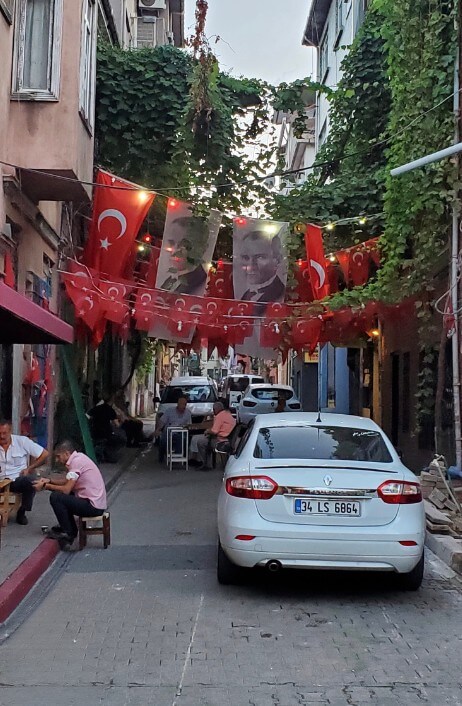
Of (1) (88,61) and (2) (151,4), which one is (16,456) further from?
(2) (151,4)

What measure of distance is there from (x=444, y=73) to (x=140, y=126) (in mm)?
6224

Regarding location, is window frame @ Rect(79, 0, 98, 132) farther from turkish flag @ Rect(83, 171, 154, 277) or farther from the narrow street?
the narrow street

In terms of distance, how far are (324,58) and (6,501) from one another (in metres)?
29.4

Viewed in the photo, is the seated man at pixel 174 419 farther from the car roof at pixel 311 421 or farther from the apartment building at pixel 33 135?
the car roof at pixel 311 421

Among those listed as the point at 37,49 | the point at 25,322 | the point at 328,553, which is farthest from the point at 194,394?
the point at 328,553

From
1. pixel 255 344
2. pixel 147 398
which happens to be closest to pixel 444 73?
pixel 255 344

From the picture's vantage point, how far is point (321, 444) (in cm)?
743

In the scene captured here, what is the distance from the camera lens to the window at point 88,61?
12328 mm

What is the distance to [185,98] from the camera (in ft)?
51.9

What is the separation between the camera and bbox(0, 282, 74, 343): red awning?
723cm

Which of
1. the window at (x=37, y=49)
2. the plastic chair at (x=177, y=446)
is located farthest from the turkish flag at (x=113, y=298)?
the window at (x=37, y=49)

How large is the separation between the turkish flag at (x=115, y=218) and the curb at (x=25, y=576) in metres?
6.73

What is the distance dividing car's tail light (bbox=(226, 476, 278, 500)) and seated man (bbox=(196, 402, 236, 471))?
8720 millimetres

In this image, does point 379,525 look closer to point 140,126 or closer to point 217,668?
point 217,668
